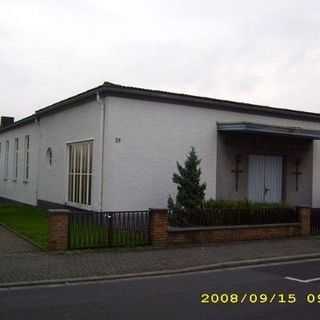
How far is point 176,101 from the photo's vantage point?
18.7m

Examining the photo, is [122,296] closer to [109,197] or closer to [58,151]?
[109,197]

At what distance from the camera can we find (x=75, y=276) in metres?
10.1

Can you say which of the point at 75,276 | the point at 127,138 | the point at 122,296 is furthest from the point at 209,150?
the point at 122,296

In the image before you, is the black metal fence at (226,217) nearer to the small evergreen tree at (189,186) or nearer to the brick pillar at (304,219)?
the brick pillar at (304,219)

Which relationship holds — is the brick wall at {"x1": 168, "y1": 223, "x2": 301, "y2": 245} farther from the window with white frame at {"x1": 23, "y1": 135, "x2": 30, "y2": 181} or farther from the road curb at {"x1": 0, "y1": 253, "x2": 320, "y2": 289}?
the window with white frame at {"x1": 23, "y1": 135, "x2": 30, "y2": 181}

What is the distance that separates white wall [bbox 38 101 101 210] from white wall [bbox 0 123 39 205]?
1.46 meters

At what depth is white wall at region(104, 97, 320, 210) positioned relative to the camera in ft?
57.0

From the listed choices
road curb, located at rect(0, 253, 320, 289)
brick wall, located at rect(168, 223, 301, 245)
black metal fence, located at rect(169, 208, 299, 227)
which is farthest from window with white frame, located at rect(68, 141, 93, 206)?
road curb, located at rect(0, 253, 320, 289)

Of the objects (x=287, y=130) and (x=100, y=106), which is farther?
(x=287, y=130)

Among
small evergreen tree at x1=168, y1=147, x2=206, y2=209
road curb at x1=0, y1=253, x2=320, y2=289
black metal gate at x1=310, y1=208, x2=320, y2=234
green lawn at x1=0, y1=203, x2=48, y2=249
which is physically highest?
small evergreen tree at x1=168, y1=147, x2=206, y2=209

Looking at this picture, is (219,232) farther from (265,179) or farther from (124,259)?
(265,179)

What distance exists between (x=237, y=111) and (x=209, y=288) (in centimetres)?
1207
